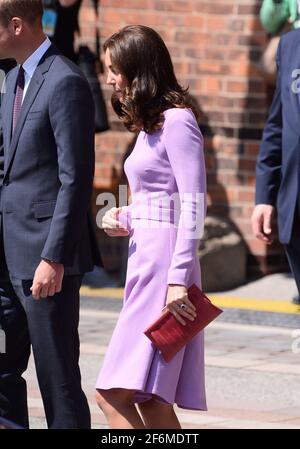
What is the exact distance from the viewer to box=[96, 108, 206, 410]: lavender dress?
5141 millimetres

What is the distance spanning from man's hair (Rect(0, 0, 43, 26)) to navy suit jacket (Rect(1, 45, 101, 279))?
0.55 feet

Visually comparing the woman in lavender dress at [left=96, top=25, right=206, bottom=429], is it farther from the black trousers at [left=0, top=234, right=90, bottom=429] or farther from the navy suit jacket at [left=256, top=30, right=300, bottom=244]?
the navy suit jacket at [left=256, top=30, right=300, bottom=244]

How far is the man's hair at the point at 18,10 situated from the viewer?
560cm

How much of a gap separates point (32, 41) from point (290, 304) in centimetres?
536

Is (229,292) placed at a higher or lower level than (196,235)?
lower

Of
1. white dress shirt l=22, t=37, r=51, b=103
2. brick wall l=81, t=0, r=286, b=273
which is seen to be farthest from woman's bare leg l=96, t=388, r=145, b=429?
brick wall l=81, t=0, r=286, b=273

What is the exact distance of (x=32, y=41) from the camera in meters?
5.66

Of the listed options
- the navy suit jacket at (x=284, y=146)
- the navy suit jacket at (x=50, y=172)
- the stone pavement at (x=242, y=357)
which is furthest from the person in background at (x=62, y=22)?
the navy suit jacket at (x=50, y=172)

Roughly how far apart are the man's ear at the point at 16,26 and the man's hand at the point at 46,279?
36.1 inches

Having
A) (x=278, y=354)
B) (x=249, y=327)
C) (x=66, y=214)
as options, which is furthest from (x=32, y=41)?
(x=249, y=327)

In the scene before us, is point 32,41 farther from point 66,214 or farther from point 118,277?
point 118,277

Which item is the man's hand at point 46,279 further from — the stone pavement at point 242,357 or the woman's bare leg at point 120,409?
the stone pavement at point 242,357
